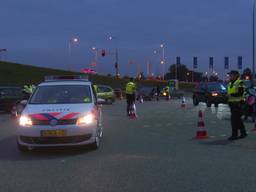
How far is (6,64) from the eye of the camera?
82375mm

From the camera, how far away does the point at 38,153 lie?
11758 mm

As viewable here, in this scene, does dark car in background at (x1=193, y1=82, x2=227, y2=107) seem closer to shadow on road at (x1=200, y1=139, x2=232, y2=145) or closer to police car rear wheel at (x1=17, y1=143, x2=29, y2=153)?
shadow on road at (x1=200, y1=139, x2=232, y2=145)

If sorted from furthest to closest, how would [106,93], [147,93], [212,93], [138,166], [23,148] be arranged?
[147,93]
[106,93]
[212,93]
[23,148]
[138,166]

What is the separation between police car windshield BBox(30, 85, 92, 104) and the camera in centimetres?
1242

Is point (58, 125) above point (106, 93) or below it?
above

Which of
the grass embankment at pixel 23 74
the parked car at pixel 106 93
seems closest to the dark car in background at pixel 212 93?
the parked car at pixel 106 93

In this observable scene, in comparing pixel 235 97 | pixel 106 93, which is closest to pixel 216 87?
pixel 106 93

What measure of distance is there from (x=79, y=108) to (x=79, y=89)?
1277 mm

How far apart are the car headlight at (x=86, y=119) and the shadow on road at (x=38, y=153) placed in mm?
702

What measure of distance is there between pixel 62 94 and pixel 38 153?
1597 millimetres

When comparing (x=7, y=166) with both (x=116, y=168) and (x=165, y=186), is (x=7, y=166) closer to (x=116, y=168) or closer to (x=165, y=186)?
(x=116, y=168)

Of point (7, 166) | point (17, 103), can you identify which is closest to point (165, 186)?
point (7, 166)

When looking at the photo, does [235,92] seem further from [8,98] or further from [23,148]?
[8,98]

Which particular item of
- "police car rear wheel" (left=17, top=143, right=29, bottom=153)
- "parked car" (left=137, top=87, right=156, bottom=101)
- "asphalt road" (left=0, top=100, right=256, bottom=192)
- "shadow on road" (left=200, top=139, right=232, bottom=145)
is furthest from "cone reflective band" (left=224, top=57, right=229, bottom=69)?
"police car rear wheel" (left=17, top=143, right=29, bottom=153)
